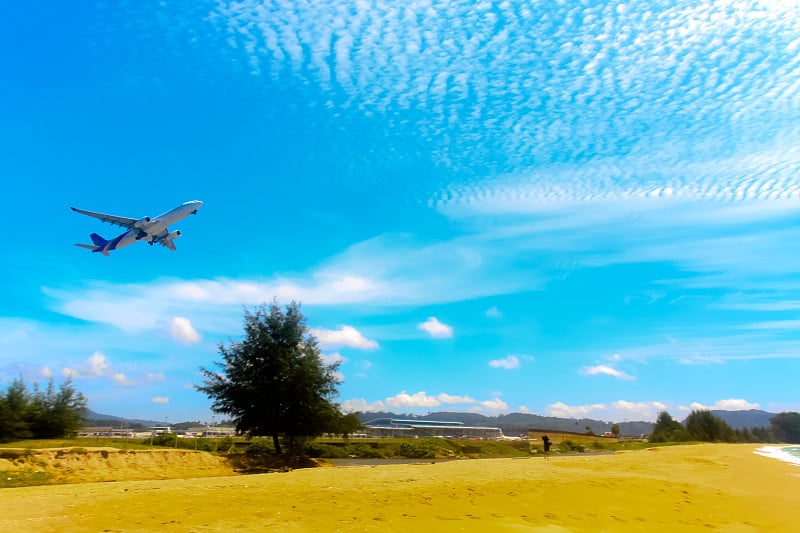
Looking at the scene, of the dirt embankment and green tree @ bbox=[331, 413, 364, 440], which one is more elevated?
green tree @ bbox=[331, 413, 364, 440]

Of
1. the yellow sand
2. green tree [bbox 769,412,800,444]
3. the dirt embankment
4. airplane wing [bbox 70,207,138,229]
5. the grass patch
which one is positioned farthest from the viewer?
green tree [bbox 769,412,800,444]

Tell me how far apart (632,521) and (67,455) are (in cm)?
2023

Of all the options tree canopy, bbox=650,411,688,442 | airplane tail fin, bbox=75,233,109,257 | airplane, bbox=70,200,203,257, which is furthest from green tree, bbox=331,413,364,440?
tree canopy, bbox=650,411,688,442

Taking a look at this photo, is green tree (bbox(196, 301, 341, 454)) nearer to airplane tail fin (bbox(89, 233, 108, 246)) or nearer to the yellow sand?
the yellow sand

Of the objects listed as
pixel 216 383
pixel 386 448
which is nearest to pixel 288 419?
pixel 216 383

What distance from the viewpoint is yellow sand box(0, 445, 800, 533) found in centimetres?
1002

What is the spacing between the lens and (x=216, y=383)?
29953mm

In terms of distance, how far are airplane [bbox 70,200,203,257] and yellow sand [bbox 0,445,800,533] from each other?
32.9 m

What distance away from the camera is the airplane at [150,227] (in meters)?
43.8

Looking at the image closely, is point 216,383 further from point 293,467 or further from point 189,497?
point 189,497

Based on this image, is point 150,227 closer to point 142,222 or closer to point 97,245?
point 142,222

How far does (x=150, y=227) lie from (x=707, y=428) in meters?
129

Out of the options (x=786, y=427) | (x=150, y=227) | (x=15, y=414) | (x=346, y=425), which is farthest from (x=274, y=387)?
(x=786, y=427)

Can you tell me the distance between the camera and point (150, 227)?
44.3 metres
